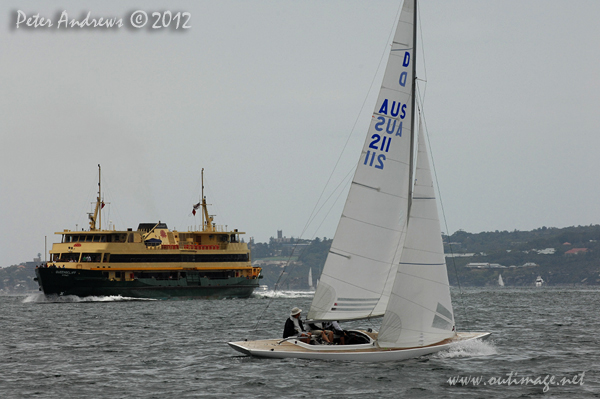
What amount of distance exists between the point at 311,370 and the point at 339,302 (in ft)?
5.28

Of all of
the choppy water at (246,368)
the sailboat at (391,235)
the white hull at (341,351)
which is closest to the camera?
the choppy water at (246,368)

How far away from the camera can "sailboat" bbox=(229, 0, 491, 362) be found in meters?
16.1

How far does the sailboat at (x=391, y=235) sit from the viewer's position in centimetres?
1612

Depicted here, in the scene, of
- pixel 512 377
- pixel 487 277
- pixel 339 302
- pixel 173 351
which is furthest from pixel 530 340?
pixel 487 277

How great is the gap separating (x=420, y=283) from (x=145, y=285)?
4180 centimetres

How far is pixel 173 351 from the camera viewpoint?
20500 mm

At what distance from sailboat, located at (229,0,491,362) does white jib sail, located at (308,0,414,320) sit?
2cm

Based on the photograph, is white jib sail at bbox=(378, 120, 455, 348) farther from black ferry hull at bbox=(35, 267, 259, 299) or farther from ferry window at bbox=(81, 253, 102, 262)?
ferry window at bbox=(81, 253, 102, 262)

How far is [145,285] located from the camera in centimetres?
5512

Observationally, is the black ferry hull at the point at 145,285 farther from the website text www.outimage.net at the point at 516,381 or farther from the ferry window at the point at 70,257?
the website text www.outimage.net at the point at 516,381

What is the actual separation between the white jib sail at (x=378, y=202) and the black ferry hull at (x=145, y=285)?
132 ft

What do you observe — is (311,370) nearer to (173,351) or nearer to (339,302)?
(339,302)

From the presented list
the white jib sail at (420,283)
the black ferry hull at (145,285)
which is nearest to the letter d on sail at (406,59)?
the white jib sail at (420,283)

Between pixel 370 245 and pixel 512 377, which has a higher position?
pixel 370 245
